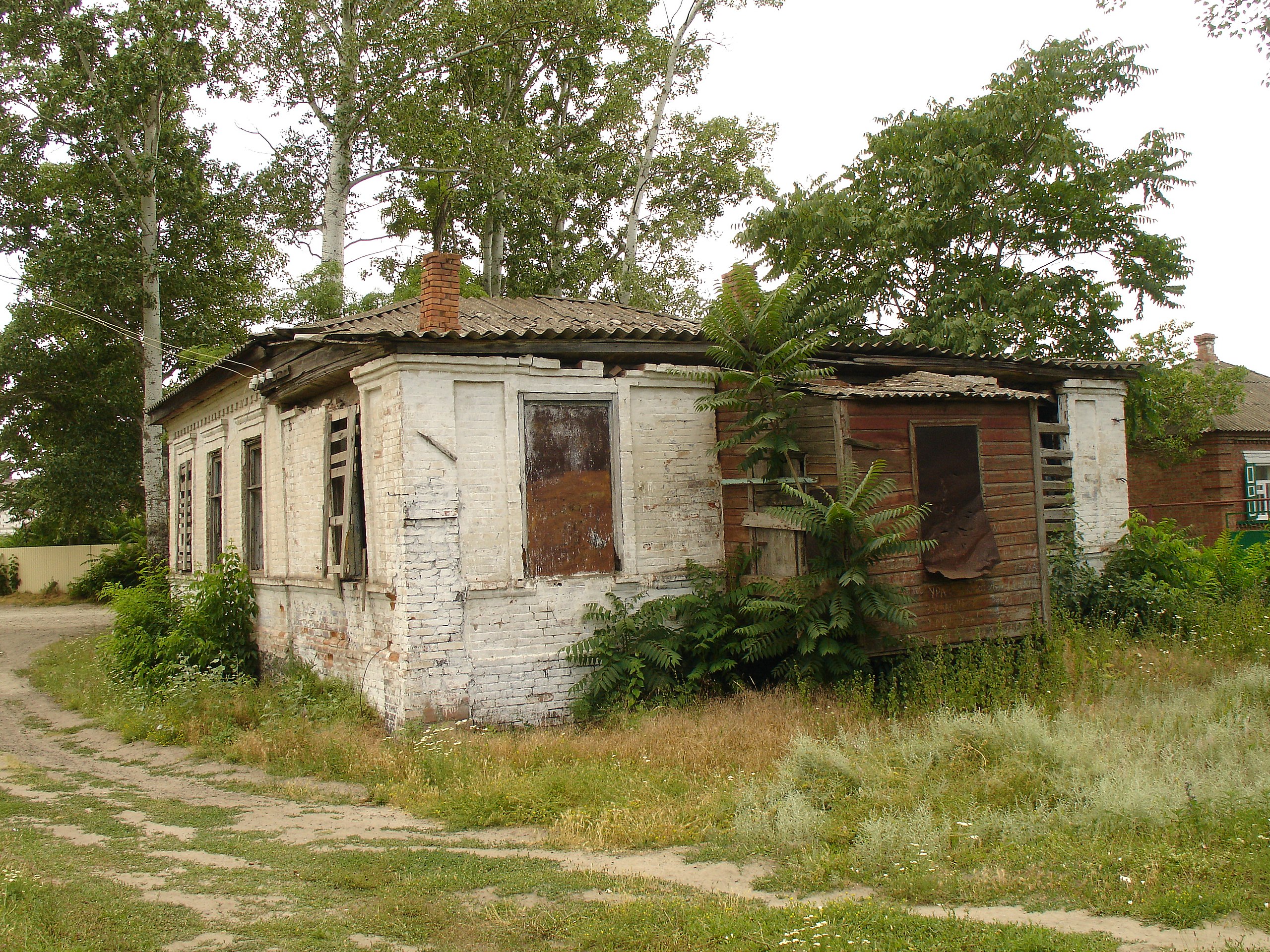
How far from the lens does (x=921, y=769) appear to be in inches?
243

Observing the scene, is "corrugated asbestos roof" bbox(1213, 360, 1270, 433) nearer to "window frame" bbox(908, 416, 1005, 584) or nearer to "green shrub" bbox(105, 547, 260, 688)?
"window frame" bbox(908, 416, 1005, 584)

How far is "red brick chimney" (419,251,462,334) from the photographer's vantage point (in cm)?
905

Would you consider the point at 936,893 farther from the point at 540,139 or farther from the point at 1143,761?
the point at 540,139

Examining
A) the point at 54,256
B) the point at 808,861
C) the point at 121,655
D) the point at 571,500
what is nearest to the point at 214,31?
the point at 54,256

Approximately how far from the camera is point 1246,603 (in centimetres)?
1102

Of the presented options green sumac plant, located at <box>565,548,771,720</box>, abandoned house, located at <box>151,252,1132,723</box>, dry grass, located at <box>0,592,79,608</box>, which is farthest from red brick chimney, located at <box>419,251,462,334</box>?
dry grass, located at <box>0,592,79,608</box>

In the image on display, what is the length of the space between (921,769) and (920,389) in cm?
386

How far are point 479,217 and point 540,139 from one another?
2639mm

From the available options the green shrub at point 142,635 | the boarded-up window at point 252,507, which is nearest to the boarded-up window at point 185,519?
the green shrub at point 142,635

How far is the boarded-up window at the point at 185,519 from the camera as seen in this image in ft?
50.1

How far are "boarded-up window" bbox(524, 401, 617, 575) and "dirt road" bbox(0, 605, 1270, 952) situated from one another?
2.86 meters

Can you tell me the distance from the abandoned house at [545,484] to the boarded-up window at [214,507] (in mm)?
4187

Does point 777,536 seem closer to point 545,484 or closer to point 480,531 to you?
point 545,484

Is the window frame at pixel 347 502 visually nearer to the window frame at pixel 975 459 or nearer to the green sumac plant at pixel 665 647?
the green sumac plant at pixel 665 647
